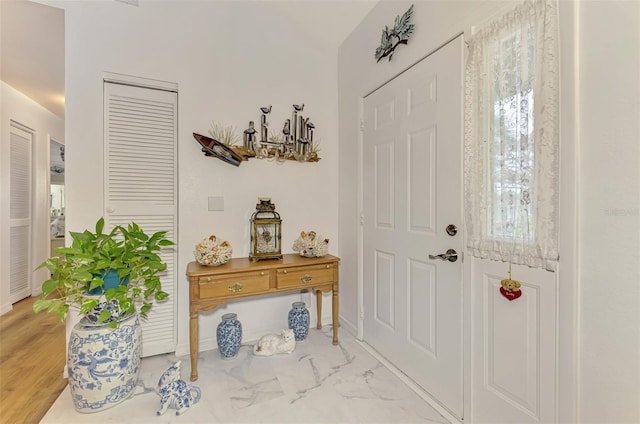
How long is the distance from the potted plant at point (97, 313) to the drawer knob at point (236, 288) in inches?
22.6

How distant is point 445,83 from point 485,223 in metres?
0.82

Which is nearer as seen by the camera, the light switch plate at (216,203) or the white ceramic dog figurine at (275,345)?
the white ceramic dog figurine at (275,345)

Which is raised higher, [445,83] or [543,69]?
[445,83]

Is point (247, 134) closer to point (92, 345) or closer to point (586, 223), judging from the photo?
point (92, 345)

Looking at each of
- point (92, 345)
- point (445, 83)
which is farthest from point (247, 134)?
point (92, 345)

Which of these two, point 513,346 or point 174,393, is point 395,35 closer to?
point 513,346

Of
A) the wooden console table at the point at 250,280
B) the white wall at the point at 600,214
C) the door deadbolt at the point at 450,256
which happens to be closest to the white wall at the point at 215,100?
the wooden console table at the point at 250,280

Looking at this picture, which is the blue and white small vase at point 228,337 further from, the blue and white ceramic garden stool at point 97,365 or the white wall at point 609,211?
the white wall at point 609,211

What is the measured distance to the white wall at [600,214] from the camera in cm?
95

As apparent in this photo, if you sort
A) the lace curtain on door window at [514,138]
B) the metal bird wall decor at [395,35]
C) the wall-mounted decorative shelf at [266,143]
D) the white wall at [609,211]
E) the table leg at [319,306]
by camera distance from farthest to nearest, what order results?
the table leg at [319,306]
the wall-mounted decorative shelf at [266,143]
the metal bird wall decor at [395,35]
the lace curtain on door window at [514,138]
the white wall at [609,211]

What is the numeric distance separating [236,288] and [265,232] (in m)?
0.52

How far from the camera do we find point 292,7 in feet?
8.13

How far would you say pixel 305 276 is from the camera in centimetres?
233

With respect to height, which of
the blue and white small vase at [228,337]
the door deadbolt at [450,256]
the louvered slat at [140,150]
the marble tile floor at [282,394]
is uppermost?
the louvered slat at [140,150]
